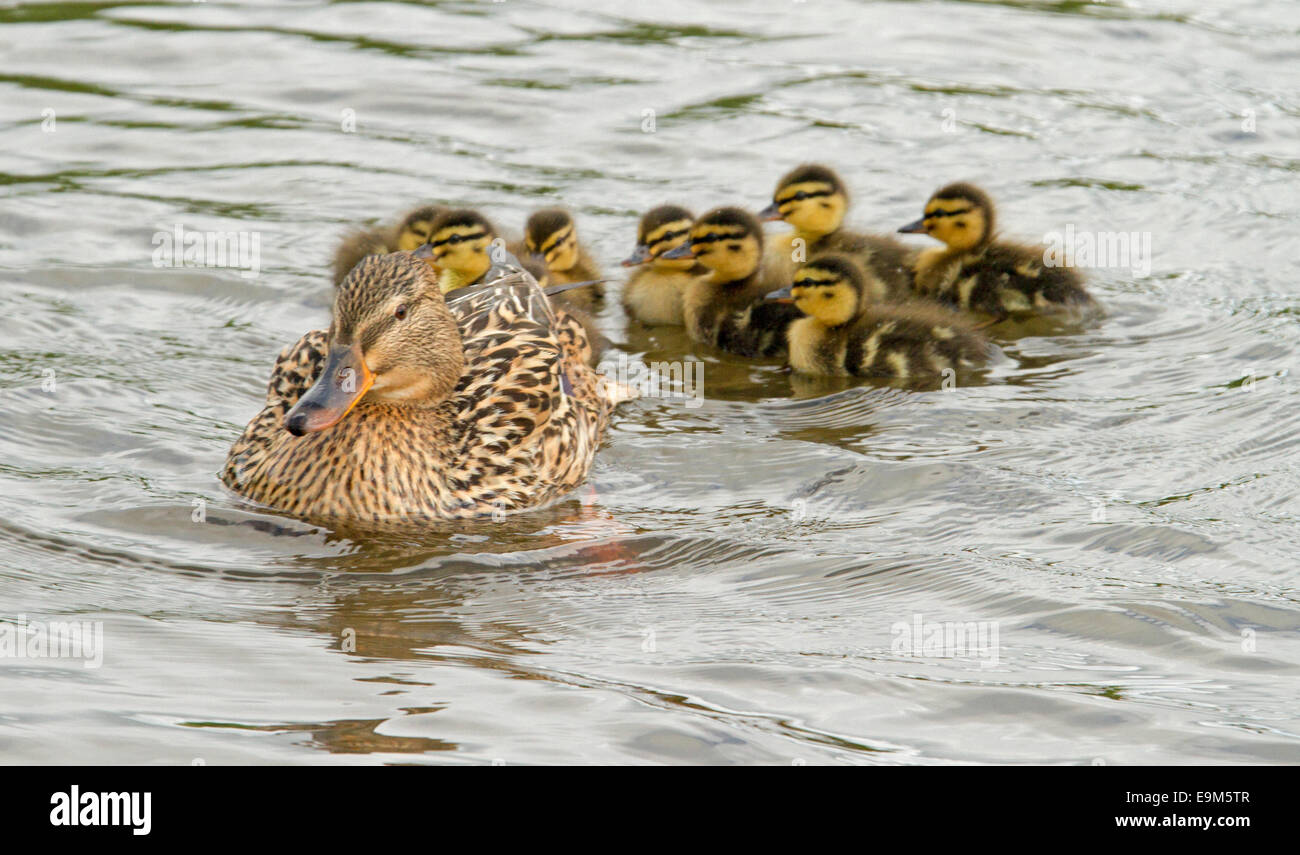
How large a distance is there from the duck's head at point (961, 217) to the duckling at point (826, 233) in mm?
214

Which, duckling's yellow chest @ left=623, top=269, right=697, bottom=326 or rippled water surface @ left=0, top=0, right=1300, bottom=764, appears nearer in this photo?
rippled water surface @ left=0, top=0, right=1300, bottom=764

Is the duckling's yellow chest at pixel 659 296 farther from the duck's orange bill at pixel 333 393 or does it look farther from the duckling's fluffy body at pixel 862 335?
the duck's orange bill at pixel 333 393

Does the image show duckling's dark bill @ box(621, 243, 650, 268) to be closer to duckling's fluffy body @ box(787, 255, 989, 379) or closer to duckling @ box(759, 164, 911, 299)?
duckling @ box(759, 164, 911, 299)

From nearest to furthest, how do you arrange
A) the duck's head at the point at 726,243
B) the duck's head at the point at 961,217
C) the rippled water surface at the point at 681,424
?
the rippled water surface at the point at 681,424 < the duck's head at the point at 726,243 < the duck's head at the point at 961,217

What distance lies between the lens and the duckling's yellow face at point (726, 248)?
6434mm

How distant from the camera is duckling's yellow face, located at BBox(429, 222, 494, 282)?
632 cm

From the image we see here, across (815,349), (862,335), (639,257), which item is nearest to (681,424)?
(815,349)

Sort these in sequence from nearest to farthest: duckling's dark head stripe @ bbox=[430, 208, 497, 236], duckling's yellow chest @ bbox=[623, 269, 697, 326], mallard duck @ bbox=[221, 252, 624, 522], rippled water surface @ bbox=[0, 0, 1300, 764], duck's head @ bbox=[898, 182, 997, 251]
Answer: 1. rippled water surface @ bbox=[0, 0, 1300, 764]
2. mallard duck @ bbox=[221, 252, 624, 522]
3. duckling's dark head stripe @ bbox=[430, 208, 497, 236]
4. duck's head @ bbox=[898, 182, 997, 251]
5. duckling's yellow chest @ bbox=[623, 269, 697, 326]

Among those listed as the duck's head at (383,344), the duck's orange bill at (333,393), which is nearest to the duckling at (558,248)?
the duck's head at (383,344)

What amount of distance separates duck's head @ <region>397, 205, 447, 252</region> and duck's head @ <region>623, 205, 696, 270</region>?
0.76 metres

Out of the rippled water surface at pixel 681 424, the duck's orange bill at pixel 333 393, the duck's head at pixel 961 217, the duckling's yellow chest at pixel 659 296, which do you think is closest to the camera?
the rippled water surface at pixel 681 424

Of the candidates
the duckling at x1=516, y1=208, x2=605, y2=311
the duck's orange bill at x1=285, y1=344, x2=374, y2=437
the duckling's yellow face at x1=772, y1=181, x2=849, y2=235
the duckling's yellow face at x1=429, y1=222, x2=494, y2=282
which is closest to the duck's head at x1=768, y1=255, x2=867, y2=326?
the duckling's yellow face at x1=772, y1=181, x2=849, y2=235

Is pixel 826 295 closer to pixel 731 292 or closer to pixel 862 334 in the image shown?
pixel 862 334
